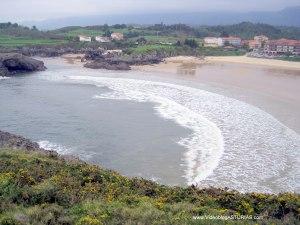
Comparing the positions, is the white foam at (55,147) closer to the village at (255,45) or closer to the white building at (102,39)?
the village at (255,45)

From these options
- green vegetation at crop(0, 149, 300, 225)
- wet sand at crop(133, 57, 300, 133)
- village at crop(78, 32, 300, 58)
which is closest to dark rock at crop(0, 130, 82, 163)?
green vegetation at crop(0, 149, 300, 225)

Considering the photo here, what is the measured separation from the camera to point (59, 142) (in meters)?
26.0

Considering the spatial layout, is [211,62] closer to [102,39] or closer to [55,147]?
[102,39]

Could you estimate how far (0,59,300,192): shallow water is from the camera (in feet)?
68.9

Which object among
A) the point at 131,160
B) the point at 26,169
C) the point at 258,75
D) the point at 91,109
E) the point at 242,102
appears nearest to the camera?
the point at 26,169

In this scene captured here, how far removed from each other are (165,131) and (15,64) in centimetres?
3553

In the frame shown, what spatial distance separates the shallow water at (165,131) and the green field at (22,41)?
3686cm

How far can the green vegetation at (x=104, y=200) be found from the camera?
11.1 m

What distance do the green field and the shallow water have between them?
36.9 meters

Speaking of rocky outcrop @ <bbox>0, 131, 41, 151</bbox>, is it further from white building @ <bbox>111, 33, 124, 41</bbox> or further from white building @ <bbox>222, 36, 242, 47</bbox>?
white building @ <bbox>222, 36, 242, 47</bbox>

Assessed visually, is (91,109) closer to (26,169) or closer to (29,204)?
(26,169)

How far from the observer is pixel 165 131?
27.8 meters

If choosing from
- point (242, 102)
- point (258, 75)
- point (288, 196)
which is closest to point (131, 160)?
point (288, 196)

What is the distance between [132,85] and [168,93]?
645cm
